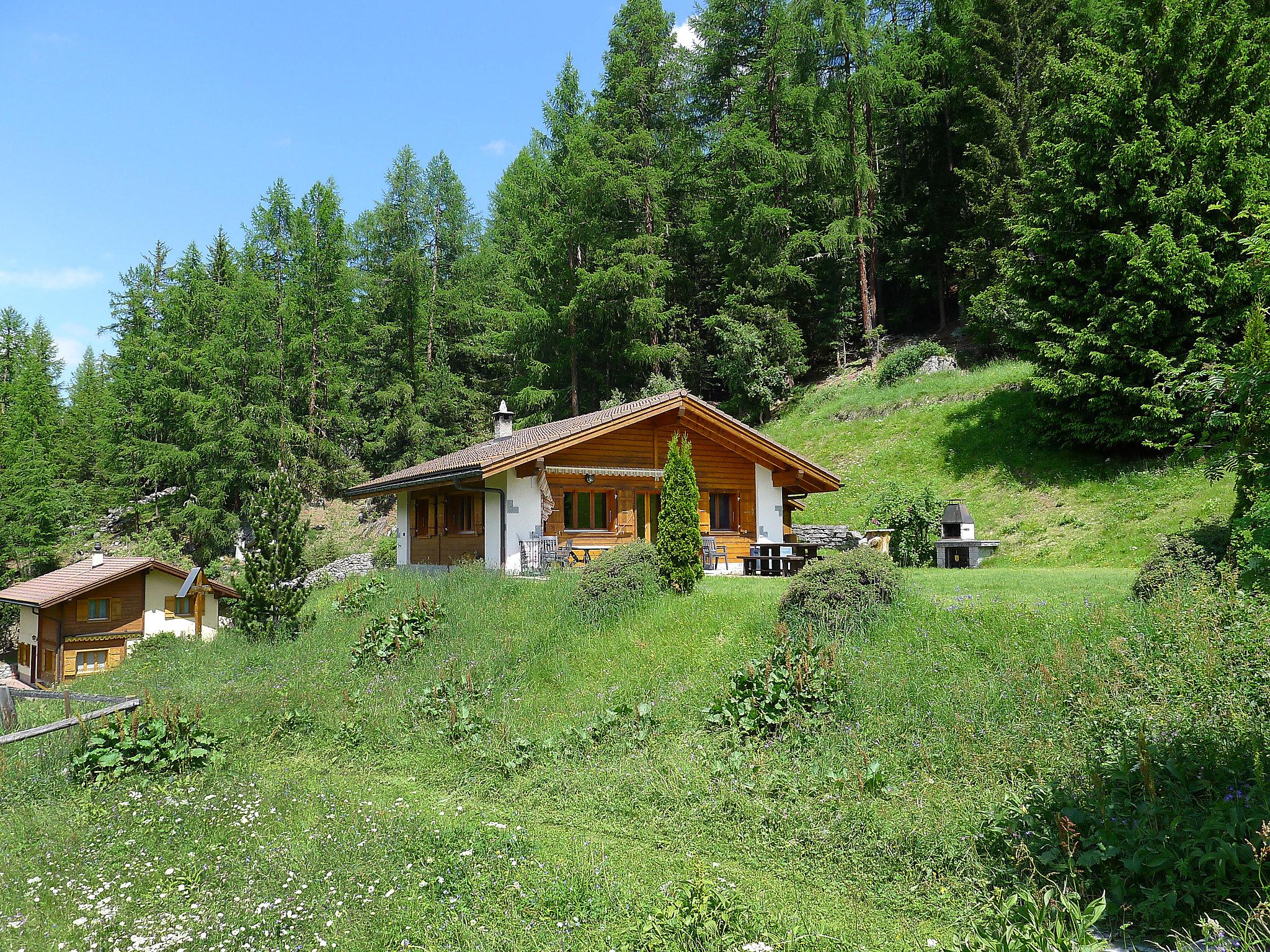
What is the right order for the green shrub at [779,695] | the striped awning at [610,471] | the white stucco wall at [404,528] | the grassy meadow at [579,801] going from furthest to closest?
the white stucco wall at [404,528] → the striped awning at [610,471] → the green shrub at [779,695] → the grassy meadow at [579,801]

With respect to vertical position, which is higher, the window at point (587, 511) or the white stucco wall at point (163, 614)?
the window at point (587, 511)

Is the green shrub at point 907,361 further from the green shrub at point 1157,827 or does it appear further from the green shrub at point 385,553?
the green shrub at point 1157,827

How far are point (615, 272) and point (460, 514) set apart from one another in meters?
16.9

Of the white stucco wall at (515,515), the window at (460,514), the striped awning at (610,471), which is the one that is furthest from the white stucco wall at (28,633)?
the striped awning at (610,471)

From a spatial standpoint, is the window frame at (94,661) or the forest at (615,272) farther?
the forest at (615,272)

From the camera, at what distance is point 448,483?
20.0 meters

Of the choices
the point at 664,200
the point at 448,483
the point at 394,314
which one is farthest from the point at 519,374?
the point at 448,483

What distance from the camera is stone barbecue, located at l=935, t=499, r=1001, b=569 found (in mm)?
16609

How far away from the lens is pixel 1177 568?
8.55 meters

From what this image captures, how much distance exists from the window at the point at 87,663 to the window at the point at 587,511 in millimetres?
18608

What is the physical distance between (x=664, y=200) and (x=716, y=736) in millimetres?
32603

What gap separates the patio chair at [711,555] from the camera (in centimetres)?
1900

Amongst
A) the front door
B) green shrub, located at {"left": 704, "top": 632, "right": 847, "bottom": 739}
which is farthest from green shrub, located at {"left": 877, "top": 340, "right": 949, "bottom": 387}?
green shrub, located at {"left": 704, "top": 632, "right": 847, "bottom": 739}

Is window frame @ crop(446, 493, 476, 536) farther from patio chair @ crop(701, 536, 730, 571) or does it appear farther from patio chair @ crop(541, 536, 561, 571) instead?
patio chair @ crop(701, 536, 730, 571)
